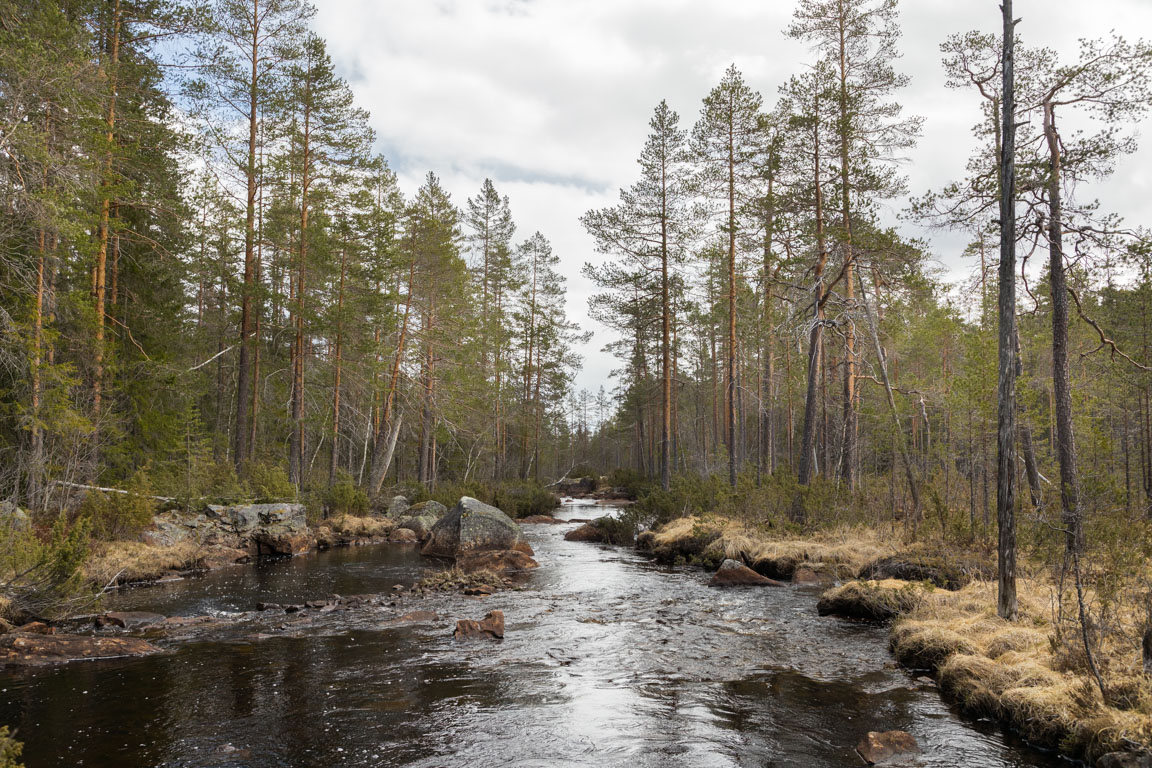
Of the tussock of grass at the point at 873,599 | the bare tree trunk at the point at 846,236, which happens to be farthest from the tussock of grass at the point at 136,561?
the bare tree trunk at the point at 846,236

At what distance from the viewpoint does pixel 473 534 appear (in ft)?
56.0

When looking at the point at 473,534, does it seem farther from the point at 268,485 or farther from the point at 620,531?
the point at 268,485

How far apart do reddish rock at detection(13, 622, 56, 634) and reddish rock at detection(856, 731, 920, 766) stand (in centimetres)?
987

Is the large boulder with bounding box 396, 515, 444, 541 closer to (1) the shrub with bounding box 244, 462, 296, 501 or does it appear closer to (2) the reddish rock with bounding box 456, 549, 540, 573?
(1) the shrub with bounding box 244, 462, 296, 501

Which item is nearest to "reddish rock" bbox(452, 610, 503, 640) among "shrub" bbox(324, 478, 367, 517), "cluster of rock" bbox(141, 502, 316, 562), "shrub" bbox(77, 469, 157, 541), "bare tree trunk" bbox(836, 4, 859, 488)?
"shrub" bbox(77, 469, 157, 541)

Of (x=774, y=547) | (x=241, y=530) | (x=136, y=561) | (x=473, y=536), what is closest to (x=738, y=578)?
(x=774, y=547)

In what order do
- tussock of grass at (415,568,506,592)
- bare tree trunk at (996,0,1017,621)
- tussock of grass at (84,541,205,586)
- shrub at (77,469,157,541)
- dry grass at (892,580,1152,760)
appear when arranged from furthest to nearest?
shrub at (77,469,157,541), tussock of grass at (415,568,506,592), tussock of grass at (84,541,205,586), bare tree trunk at (996,0,1017,621), dry grass at (892,580,1152,760)

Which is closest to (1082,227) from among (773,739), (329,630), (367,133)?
(773,739)

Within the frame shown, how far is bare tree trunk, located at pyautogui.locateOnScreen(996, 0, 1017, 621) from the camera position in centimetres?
797

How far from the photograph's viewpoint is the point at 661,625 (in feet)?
32.4

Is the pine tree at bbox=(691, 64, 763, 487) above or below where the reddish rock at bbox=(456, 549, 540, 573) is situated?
above

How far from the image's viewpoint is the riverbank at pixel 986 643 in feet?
17.3

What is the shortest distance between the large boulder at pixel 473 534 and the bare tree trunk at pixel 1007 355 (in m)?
11.0

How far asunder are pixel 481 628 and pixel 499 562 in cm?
617
